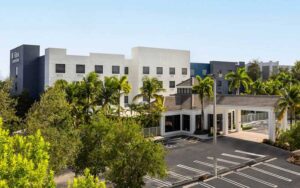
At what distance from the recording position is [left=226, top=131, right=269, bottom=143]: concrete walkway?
43.6 metres

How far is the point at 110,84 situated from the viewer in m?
43.4

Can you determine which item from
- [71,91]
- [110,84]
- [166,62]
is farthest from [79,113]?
[166,62]

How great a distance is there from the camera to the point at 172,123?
4741 cm

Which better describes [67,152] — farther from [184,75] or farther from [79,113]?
[184,75]

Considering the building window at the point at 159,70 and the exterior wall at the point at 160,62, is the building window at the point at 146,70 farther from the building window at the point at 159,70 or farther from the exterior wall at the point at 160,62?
the building window at the point at 159,70

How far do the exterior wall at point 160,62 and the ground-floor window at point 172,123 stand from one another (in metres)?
18.5

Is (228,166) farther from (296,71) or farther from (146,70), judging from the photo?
(296,71)

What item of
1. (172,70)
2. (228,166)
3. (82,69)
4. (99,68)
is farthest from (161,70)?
(228,166)

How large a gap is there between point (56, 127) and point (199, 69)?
202ft

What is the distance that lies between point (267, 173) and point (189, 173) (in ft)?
22.6

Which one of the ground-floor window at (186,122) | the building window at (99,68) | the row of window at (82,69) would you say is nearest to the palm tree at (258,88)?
the ground-floor window at (186,122)

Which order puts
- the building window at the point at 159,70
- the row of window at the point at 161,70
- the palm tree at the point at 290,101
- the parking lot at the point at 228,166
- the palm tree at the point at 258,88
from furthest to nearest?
the building window at the point at 159,70, the row of window at the point at 161,70, the palm tree at the point at 258,88, the palm tree at the point at 290,101, the parking lot at the point at 228,166

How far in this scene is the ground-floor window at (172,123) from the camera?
46906 mm

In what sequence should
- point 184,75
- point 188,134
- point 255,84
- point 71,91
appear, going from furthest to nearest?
1. point 184,75
2. point 255,84
3. point 188,134
4. point 71,91
